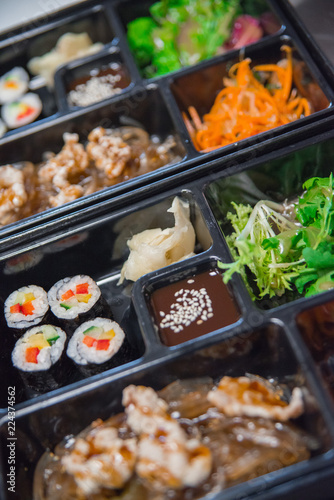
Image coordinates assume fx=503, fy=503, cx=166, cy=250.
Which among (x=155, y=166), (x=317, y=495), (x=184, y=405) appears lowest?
(x=317, y=495)

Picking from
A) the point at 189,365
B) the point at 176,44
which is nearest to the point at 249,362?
the point at 189,365

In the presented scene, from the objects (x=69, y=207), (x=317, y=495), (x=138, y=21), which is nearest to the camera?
(x=317, y=495)

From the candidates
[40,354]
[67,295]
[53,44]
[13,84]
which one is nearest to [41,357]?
[40,354]

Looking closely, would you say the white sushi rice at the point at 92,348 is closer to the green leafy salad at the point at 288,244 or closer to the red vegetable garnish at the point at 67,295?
the red vegetable garnish at the point at 67,295

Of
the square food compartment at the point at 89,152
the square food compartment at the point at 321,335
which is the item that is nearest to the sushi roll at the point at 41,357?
the square food compartment at the point at 89,152

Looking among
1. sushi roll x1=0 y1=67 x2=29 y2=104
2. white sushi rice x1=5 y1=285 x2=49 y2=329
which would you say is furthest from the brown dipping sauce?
sushi roll x1=0 y1=67 x2=29 y2=104

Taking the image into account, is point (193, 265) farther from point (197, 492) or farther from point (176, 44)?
point (176, 44)
